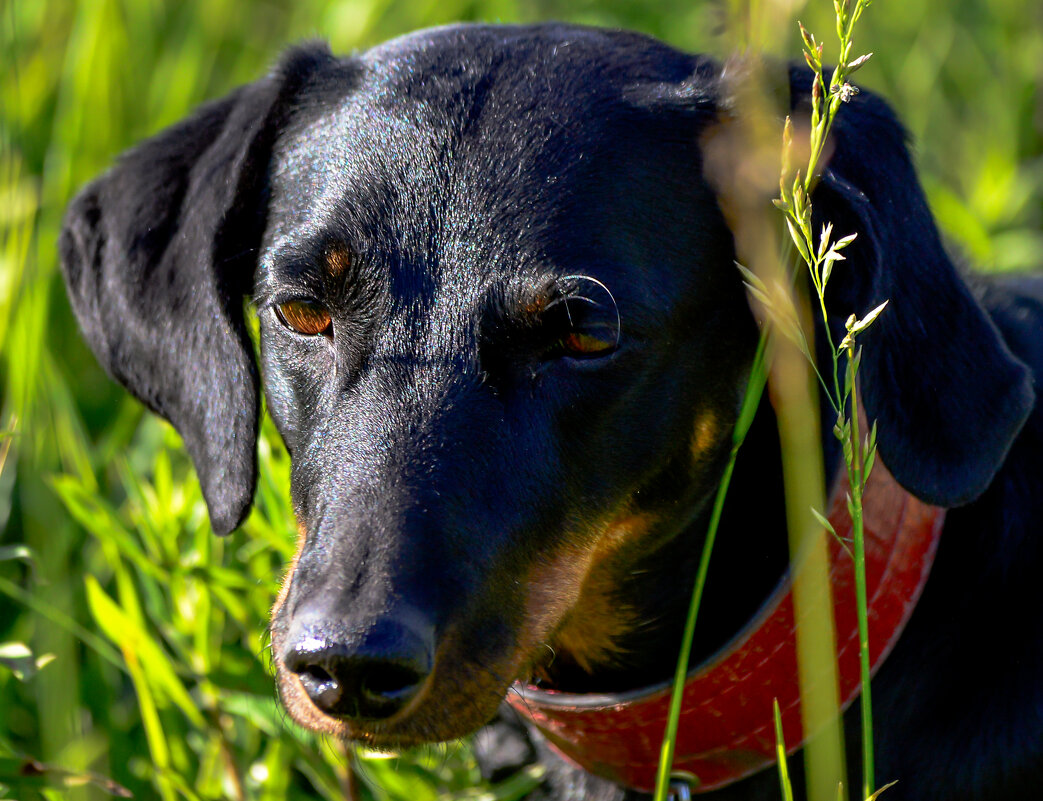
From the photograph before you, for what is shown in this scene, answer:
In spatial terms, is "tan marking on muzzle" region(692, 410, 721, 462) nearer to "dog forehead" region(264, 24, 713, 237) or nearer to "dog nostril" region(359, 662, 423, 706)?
"dog forehead" region(264, 24, 713, 237)

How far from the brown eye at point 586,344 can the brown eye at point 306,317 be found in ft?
1.34

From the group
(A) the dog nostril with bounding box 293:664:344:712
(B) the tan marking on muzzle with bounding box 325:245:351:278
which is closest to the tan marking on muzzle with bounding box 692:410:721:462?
(B) the tan marking on muzzle with bounding box 325:245:351:278

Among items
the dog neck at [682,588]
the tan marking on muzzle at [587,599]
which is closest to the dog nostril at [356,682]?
the tan marking on muzzle at [587,599]

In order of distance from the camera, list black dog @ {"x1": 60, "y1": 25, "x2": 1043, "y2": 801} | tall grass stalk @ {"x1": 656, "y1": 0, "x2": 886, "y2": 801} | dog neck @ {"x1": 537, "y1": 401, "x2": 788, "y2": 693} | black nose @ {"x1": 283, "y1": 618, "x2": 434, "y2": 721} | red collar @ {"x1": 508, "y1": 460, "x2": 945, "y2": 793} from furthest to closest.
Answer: dog neck @ {"x1": 537, "y1": 401, "x2": 788, "y2": 693} → red collar @ {"x1": 508, "y1": 460, "x2": 945, "y2": 793} → black dog @ {"x1": 60, "y1": 25, "x2": 1043, "y2": 801} → black nose @ {"x1": 283, "y1": 618, "x2": 434, "y2": 721} → tall grass stalk @ {"x1": 656, "y1": 0, "x2": 886, "y2": 801}

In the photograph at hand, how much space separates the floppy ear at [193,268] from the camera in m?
2.38

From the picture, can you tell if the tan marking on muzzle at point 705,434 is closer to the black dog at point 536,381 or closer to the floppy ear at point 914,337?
the black dog at point 536,381

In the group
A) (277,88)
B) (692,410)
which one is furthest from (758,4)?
(277,88)

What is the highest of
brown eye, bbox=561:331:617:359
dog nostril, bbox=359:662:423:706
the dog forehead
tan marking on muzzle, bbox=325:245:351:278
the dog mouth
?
the dog forehead

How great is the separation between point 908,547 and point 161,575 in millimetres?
1441

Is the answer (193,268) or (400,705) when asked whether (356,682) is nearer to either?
(400,705)

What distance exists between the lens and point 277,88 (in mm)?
2455

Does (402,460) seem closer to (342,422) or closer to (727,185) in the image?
(342,422)

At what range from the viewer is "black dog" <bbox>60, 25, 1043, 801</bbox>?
1.89 meters

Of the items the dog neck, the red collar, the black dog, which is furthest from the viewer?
the dog neck
